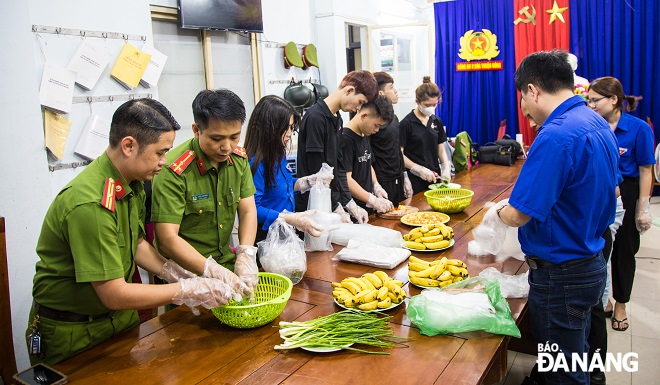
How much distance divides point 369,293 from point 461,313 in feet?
1.10

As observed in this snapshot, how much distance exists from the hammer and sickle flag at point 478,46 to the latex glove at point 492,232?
6.18m

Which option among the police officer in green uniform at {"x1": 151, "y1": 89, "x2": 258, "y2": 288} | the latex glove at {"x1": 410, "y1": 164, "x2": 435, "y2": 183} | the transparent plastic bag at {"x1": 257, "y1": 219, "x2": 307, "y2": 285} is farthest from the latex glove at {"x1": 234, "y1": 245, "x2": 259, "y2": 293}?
the latex glove at {"x1": 410, "y1": 164, "x2": 435, "y2": 183}

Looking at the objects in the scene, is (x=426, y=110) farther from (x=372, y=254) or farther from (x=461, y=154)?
(x=372, y=254)

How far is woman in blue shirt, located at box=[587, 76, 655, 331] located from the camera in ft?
10.6

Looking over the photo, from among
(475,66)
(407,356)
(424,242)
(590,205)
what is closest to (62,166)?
(424,242)

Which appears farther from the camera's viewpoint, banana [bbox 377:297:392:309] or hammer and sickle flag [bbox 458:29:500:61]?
hammer and sickle flag [bbox 458:29:500:61]

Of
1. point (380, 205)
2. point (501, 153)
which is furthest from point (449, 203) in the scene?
point (501, 153)

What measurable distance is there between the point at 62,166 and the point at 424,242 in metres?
2.35

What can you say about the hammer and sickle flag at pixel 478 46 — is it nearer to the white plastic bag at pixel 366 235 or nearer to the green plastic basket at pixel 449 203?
the green plastic basket at pixel 449 203

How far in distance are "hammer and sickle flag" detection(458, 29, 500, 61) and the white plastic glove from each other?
5.82 meters

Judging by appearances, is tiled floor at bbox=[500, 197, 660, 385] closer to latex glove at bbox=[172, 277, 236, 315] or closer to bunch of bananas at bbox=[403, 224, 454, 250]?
bunch of bananas at bbox=[403, 224, 454, 250]

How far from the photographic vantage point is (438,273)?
2.08 meters

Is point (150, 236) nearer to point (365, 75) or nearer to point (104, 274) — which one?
point (104, 274)

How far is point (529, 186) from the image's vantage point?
1854 millimetres
